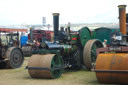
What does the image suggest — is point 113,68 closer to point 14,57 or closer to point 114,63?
point 114,63

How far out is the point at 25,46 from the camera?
1461 cm

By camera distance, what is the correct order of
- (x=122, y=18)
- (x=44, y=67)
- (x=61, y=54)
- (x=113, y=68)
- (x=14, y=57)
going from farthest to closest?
(x=14, y=57), (x=61, y=54), (x=122, y=18), (x=44, y=67), (x=113, y=68)

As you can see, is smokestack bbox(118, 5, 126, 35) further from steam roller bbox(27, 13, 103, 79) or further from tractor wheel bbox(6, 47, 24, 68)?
tractor wheel bbox(6, 47, 24, 68)

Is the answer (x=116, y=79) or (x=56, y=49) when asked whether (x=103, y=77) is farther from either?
(x=56, y=49)

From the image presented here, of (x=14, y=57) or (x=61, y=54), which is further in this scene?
(x=14, y=57)

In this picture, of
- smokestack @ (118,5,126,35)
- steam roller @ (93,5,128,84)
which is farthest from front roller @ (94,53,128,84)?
smokestack @ (118,5,126,35)

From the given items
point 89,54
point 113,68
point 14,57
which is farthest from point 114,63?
point 14,57

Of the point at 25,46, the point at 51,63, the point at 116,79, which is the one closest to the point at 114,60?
the point at 116,79

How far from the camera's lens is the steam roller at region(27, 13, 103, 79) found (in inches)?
259

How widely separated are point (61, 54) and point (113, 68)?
2.86 m

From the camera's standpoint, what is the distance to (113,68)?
5.27 metres

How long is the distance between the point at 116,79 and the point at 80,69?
140 inches

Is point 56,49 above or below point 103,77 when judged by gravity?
above

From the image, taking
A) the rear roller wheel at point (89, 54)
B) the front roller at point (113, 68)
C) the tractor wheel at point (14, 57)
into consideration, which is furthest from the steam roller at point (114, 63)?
the tractor wheel at point (14, 57)
